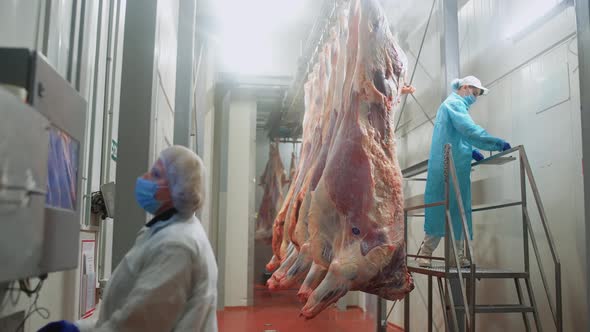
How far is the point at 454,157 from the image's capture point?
4199mm

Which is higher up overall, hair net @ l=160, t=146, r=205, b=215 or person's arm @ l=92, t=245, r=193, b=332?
hair net @ l=160, t=146, r=205, b=215

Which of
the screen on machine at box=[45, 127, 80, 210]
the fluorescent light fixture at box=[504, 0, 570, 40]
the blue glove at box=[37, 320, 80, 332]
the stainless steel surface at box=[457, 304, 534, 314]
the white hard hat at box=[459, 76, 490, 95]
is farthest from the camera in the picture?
the white hard hat at box=[459, 76, 490, 95]

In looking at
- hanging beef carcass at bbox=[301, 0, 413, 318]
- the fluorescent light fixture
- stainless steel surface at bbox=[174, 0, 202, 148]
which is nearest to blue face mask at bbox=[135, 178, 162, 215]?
hanging beef carcass at bbox=[301, 0, 413, 318]

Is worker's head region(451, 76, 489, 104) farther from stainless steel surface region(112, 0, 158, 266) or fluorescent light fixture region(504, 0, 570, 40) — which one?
stainless steel surface region(112, 0, 158, 266)

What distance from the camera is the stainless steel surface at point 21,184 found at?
41.8 inches

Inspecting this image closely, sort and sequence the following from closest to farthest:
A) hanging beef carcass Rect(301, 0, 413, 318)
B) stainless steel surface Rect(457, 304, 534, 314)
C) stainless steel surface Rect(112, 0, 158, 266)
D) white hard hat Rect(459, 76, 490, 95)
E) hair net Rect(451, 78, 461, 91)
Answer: stainless steel surface Rect(112, 0, 158, 266) < hanging beef carcass Rect(301, 0, 413, 318) < stainless steel surface Rect(457, 304, 534, 314) < white hard hat Rect(459, 76, 490, 95) < hair net Rect(451, 78, 461, 91)

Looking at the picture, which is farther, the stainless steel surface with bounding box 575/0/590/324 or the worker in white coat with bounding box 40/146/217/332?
the stainless steel surface with bounding box 575/0/590/324

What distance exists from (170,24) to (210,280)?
11.9ft

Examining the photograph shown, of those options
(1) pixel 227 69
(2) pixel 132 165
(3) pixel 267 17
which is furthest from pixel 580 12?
(1) pixel 227 69

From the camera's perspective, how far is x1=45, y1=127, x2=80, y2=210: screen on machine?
1386 millimetres

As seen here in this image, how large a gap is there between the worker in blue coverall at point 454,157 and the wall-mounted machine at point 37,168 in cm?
313

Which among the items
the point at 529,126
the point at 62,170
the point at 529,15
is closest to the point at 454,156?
the point at 529,126

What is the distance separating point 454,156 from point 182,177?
2.93 metres

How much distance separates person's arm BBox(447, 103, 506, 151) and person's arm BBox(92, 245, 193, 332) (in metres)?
2.79
